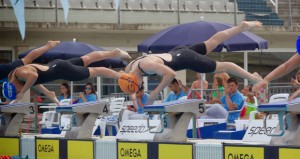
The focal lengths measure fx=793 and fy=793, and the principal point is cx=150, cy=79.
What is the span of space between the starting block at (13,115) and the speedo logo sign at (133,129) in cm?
168

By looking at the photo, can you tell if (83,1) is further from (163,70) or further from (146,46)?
(163,70)

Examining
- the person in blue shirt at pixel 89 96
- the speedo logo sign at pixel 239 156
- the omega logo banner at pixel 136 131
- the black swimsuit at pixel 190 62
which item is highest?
the black swimsuit at pixel 190 62

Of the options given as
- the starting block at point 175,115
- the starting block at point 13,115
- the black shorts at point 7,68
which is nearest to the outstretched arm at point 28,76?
the starting block at point 13,115

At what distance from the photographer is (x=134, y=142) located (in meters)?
7.93

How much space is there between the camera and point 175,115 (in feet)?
25.1

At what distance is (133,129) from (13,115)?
2.18 m

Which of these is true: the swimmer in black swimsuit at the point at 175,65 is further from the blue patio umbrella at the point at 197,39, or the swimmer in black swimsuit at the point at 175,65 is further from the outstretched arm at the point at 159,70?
the blue patio umbrella at the point at 197,39

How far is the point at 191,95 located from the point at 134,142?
2.19m

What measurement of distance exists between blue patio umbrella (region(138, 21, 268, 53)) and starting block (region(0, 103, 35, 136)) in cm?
318

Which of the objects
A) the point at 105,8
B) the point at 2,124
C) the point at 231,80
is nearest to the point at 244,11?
the point at 105,8

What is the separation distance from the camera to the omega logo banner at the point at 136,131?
833 centimetres

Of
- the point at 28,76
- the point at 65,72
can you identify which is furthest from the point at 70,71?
the point at 28,76

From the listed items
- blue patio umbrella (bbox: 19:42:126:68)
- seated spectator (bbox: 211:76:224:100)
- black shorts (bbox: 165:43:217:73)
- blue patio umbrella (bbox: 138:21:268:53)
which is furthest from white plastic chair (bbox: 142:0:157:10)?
black shorts (bbox: 165:43:217:73)

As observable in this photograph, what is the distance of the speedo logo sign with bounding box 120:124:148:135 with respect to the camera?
27.8ft
